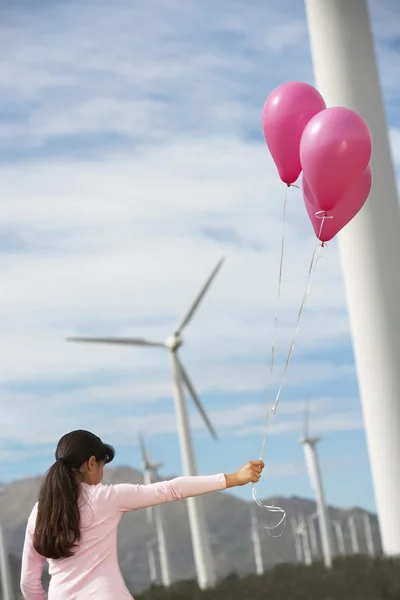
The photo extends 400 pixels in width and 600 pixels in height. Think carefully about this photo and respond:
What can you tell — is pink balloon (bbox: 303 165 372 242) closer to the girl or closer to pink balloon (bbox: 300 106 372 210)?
pink balloon (bbox: 300 106 372 210)

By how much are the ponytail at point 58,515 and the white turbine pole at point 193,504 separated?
90.4ft

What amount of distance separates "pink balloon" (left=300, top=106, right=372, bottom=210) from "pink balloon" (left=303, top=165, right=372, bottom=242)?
7.8 inches

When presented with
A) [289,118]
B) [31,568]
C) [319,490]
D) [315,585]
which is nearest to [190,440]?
[319,490]

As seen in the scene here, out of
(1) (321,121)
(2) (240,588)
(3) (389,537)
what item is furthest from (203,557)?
(1) (321,121)

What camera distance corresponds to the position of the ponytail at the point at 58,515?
247 inches

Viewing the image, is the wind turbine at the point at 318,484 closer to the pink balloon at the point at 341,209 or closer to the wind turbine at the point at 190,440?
the wind turbine at the point at 190,440

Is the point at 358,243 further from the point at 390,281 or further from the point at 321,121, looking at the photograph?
the point at 321,121

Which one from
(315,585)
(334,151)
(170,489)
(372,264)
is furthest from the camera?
(372,264)

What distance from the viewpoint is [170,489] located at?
252 inches

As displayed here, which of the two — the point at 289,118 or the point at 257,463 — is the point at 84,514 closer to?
the point at 257,463

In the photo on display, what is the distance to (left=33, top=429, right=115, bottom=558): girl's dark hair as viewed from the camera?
20.6 feet

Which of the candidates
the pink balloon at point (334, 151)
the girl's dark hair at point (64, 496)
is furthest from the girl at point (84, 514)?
the pink balloon at point (334, 151)

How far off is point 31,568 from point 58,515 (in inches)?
20.2

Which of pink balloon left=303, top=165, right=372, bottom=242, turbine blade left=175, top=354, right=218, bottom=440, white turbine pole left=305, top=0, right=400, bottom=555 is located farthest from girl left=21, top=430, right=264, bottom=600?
turbine blade left=175, top=354, right=218, bottom=440
